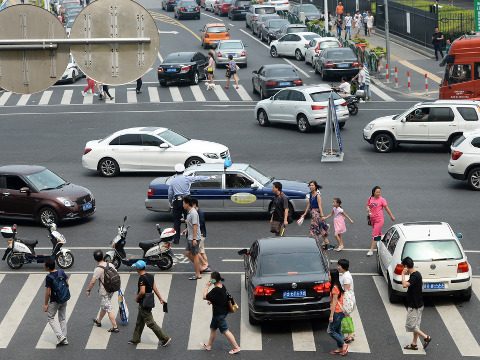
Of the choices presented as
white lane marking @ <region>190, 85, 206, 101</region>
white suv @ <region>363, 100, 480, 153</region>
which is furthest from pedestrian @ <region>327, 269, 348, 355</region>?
white lane marking @ <region>190, 85, 206, 101</region>

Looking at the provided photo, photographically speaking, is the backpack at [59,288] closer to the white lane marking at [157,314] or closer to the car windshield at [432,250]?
the white lane marking at [157,314]

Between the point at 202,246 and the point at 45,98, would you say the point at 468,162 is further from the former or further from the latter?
the point at 45,98

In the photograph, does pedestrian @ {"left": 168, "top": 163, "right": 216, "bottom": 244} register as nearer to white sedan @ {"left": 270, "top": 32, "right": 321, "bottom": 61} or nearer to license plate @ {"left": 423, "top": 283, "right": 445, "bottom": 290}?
license plate @ {"left": 423, "top": 283, "right": 445, "bottom": 290}

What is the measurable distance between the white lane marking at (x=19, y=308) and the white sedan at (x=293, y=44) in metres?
36.3

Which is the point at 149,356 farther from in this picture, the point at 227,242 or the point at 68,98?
the point at 68,98

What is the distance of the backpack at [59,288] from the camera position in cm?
1403

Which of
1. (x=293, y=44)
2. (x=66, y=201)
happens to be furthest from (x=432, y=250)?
(x=293, y=44)

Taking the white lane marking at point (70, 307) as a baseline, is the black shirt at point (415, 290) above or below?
above

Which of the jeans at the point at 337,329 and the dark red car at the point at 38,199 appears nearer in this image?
the jeans at the point at 337,329

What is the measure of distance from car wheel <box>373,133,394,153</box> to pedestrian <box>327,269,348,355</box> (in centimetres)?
1660

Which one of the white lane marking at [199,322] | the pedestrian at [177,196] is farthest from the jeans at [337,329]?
the pedestrian at [177,196]

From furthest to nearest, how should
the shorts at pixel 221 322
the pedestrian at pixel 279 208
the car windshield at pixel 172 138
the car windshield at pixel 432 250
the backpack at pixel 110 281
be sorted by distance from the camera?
1. the car windshield at pixel 172 138
2. the pedestrian at pixel 279 208
3. the car windshield at pixel 432 250
4. the backpack at pixel 110 281
5. the shorts at pixel 221 322

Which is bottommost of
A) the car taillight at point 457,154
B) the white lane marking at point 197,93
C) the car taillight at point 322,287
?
the white lane marking at point 197,93

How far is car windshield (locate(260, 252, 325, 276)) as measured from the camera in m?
14.7
